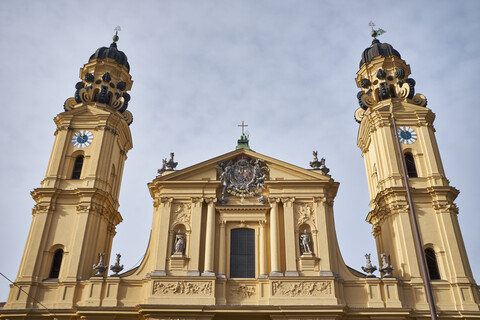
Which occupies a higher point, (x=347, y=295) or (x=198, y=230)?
(x=198, y=230)

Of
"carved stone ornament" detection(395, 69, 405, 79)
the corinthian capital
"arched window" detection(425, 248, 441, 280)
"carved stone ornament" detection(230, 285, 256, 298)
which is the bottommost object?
"carved stone ornament" detection(230, 285, 256, 298)

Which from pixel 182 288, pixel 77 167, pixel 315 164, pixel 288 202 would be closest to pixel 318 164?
pixel 315 164

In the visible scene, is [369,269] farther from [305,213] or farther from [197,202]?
[197,202]

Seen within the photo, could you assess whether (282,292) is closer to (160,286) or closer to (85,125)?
(160,286)

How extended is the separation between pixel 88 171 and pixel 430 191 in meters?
16.5

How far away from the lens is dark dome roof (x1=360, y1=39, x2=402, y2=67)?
28.4 meters

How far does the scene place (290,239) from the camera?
20.5 metres

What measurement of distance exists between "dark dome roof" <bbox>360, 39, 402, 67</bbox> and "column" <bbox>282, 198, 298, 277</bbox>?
12157mm

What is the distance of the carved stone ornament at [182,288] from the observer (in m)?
19.1

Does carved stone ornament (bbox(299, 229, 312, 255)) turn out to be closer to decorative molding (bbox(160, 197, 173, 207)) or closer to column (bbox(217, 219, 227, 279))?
column (bbox(217, 219, 227, 279))

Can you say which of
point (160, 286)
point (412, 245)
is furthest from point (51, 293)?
point (412, 245)

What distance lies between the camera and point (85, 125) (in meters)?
24.8

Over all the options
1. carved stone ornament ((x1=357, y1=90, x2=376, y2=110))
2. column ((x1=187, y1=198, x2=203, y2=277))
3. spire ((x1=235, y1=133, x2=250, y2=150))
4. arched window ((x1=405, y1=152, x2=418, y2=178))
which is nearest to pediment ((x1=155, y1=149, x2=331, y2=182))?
column ((x1=187, y1=198, x2=203, y2=277))

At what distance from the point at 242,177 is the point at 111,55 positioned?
39.6ft
